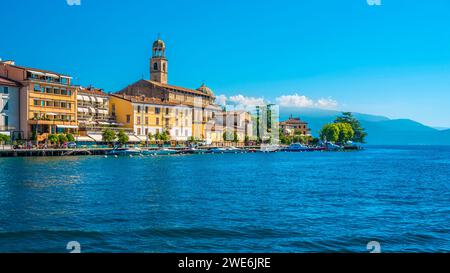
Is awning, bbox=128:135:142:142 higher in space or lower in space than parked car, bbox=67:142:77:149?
higher

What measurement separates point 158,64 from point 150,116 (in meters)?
28.5

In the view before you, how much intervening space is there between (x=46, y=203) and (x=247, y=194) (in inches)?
417

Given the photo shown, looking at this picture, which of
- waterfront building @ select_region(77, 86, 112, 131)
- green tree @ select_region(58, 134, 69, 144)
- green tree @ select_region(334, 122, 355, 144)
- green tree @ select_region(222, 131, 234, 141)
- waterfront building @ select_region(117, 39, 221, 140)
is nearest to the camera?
green tree @ select_region(58, 134, 69, 144)

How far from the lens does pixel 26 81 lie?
6353 centimetres

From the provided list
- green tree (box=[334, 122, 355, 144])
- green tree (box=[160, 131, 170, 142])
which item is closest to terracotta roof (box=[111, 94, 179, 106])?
green tree (box=[160, 131, 170, 142])

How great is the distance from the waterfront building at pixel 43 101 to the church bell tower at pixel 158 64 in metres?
40.7

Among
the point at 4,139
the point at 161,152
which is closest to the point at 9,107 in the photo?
the point at 4,139

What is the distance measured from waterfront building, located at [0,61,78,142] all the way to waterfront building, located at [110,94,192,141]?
11934mm

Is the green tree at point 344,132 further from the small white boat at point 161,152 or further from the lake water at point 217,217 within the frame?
the lake water at point 217,217

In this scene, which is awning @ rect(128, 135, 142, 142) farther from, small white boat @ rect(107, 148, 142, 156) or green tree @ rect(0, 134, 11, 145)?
green tree @ rect(0, 134, 11, 145)

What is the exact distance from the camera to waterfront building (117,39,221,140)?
97.4m

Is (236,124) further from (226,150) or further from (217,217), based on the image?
(217,217)

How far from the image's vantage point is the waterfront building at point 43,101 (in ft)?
209

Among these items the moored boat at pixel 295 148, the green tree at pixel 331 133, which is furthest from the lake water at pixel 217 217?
the green tree at pixel 331 133
